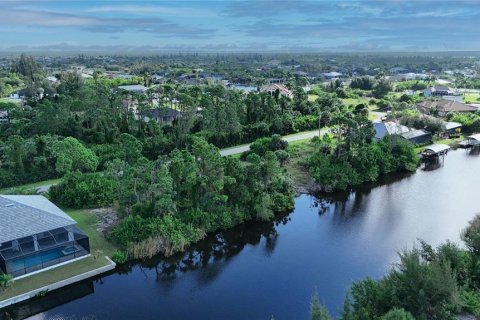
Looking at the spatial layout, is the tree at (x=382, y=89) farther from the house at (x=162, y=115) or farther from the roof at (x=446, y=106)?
the house at (x=162, y=115)

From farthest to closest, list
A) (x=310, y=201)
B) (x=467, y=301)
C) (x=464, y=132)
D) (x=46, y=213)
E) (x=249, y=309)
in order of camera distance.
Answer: (x=464, y=132)
(x=310, y=201)
(x=46, y=213)
(x=249, y=309)
(x=467, y=301)

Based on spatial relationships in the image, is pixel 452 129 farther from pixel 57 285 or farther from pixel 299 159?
pixel 57 285

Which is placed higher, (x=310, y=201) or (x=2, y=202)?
(x=2, y=202)

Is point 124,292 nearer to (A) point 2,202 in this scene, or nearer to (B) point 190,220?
(B) point 190,220

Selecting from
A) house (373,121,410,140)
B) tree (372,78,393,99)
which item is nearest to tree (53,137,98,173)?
house (373,121,410,140)

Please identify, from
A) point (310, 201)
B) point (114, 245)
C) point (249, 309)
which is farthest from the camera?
point (310, 201)

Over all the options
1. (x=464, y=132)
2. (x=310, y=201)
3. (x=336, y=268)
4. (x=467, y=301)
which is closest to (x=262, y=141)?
(x=310, y=201)
